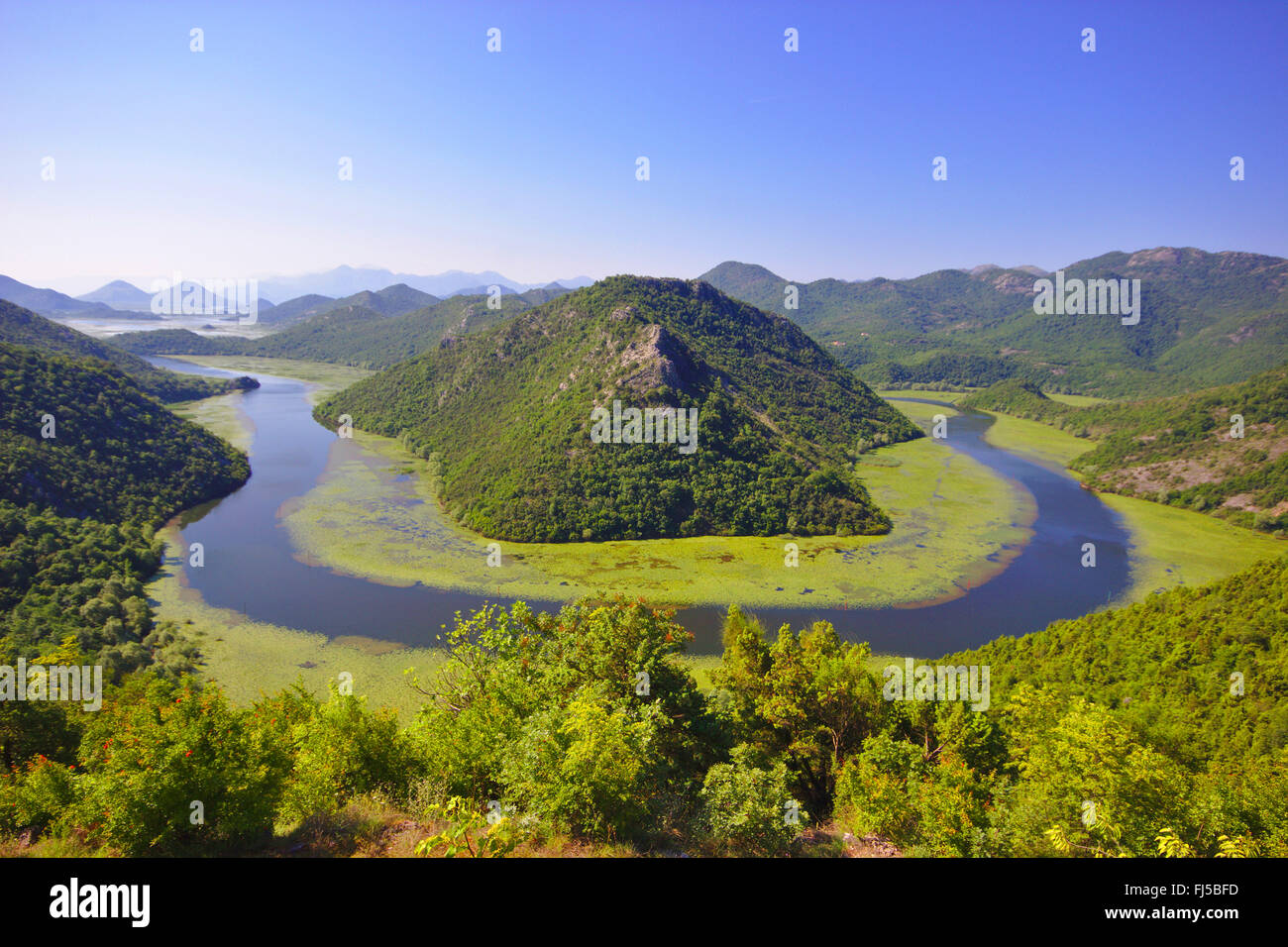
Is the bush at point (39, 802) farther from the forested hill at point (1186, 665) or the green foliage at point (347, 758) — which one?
the forested hill at point (1186, 665)

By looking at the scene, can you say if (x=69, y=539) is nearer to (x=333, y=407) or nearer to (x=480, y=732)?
(x=480, y=732)

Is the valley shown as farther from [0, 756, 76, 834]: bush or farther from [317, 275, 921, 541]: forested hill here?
[0, 756, 76, 834]: bush

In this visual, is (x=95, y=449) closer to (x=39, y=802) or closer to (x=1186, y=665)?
(x=39, y=802)

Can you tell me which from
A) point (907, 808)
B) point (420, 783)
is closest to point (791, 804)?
point (907, 808)

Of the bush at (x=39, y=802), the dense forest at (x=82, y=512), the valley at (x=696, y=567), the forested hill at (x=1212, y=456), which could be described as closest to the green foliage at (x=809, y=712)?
the valley at (x=696, y=567)

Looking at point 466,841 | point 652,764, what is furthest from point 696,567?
point 466,841

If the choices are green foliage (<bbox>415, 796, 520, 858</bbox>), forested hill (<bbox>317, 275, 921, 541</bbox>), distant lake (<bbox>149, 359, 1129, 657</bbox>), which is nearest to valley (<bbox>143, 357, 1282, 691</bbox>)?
distant lake (<bbox>149, 359, 1129, 657</bbox>)
